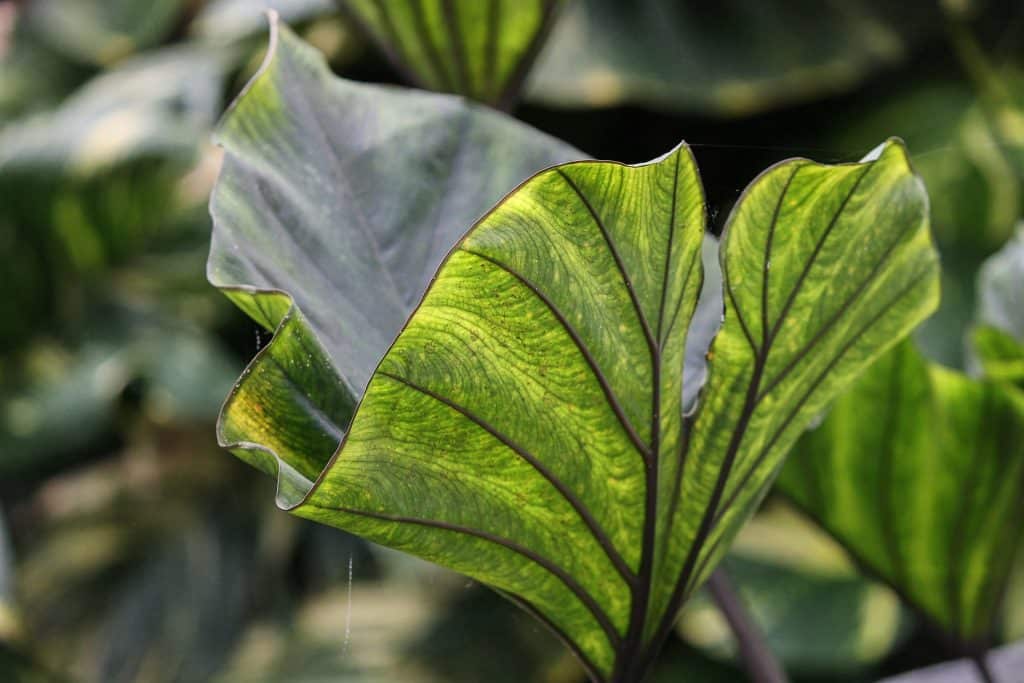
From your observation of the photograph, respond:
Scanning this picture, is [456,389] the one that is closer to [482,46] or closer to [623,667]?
[623,667]

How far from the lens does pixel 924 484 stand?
0.65 metres

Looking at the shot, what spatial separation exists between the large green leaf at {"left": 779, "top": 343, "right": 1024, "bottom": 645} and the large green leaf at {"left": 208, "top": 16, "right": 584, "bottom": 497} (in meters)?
0.25

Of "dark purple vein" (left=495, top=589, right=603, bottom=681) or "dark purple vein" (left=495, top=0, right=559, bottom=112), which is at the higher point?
"dark purple vein" (left=495, top=0, right=559, bottom=112)

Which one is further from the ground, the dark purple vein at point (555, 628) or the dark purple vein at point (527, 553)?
the dark purple vein at point (527, 553)

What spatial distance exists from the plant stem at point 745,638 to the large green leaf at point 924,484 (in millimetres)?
129

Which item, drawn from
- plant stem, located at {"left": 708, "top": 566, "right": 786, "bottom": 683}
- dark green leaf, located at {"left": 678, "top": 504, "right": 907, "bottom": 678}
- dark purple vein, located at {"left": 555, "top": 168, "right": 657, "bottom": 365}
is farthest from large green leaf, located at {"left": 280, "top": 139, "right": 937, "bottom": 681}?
dark green leaf, located at {"left": 678, "top": 504, "right": 907, "bottom": 678}

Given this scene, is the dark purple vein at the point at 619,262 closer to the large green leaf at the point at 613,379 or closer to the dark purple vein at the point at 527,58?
the large green leaf at the point at 613,379

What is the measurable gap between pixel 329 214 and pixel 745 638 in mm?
301

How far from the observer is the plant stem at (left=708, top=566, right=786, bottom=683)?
0.52m

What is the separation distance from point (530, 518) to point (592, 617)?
0.06m

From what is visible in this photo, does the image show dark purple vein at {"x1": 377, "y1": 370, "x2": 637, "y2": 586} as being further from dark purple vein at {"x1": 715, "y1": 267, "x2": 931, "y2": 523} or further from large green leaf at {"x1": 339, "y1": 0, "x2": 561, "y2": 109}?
large green leaf at {"x1": 339, "y1": 0, "x2": 561, "y2": 109}

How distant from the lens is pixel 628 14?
1338 mm

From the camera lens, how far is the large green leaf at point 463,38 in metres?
0.58

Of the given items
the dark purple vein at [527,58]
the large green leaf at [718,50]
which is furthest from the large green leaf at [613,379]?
the large green leaf at [718,50]
